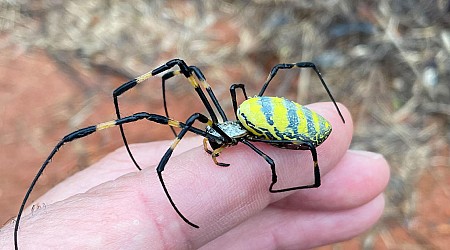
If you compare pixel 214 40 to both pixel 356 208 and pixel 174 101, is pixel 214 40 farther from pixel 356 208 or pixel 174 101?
pixel 356 208

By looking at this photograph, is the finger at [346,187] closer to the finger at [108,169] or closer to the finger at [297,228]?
the finger at [297,228]

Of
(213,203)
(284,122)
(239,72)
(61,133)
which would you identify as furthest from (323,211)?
(61,133)

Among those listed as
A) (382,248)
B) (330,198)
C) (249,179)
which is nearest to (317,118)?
(249,179)

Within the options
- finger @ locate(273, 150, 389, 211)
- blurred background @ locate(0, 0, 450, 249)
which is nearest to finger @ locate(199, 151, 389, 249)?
finger @ locate(273, 150, 389, 211)

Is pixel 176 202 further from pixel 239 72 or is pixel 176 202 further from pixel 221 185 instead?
pixel 239 72

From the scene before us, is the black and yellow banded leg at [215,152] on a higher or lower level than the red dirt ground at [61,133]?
lower

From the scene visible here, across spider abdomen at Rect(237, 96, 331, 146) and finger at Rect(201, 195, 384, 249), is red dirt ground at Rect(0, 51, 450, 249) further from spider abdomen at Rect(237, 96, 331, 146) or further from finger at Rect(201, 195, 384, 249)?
spider abdomen at Rect(237, 96, 331, 146)

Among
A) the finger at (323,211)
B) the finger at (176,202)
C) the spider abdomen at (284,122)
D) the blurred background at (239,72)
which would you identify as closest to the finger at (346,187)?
the finger at (323,211)
